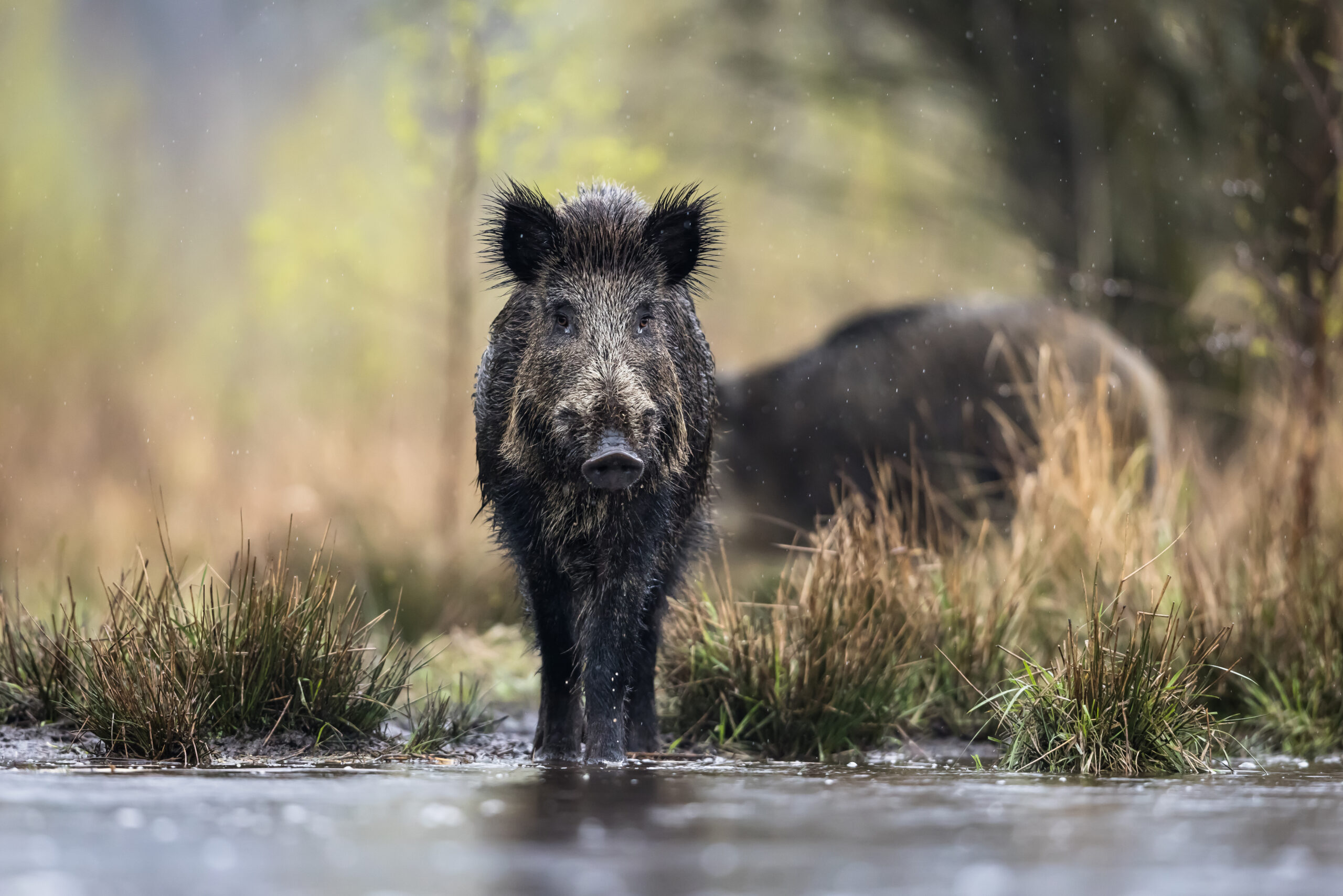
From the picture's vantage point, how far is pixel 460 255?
11.9 m

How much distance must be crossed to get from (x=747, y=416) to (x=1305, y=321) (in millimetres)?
3358

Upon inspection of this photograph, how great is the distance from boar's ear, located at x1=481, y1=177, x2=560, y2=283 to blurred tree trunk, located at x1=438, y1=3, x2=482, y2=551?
5.22 meters

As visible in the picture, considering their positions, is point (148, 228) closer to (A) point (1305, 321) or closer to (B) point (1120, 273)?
(B) point (1120, 273)

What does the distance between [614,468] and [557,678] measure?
3.64 ft

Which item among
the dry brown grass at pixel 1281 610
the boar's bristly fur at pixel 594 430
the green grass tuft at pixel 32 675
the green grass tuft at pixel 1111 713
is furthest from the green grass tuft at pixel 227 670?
the dry brown grass at pixel 1281 610

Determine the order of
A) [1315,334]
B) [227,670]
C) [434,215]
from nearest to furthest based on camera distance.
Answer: [227,670]
[1315,334]
[434,215]

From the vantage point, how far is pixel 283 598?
5.45m

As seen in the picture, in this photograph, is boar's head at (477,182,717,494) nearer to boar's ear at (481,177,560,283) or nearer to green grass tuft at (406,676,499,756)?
boar's ear at (481,177,560,283)

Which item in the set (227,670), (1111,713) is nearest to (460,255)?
(227,670)

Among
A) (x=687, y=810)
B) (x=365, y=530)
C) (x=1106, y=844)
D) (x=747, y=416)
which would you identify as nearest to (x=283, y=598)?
(x=687, y=810)

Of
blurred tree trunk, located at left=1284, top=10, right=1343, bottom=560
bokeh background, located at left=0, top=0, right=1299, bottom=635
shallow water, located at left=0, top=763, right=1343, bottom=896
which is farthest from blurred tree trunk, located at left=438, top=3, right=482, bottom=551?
shallow water, located at left=0, top=763, right=1343, bottom=896

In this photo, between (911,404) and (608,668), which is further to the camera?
(911,404)

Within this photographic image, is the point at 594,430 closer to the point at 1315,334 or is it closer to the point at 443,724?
the point at 443,724

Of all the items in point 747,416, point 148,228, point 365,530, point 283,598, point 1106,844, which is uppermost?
point 148,228
